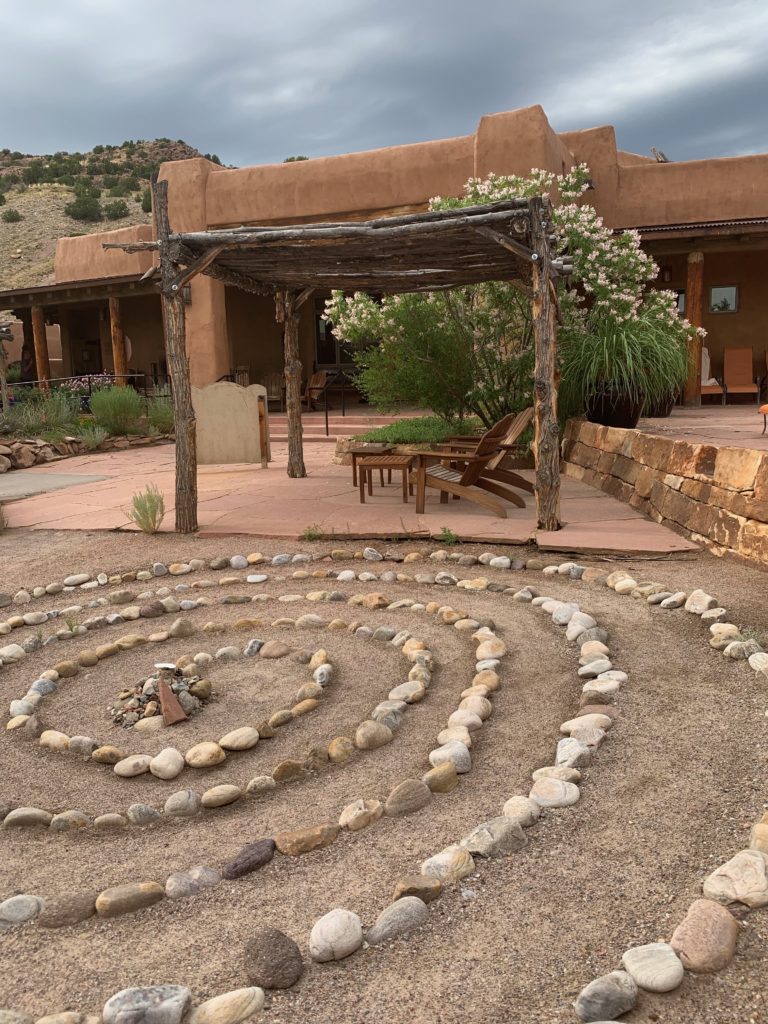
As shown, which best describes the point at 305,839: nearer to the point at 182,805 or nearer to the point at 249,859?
the point at 249,859

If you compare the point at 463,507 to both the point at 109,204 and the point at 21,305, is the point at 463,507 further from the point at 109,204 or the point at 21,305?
the point at 109,204

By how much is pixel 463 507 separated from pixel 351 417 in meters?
6.99

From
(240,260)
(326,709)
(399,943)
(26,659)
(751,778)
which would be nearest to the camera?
(399,943)

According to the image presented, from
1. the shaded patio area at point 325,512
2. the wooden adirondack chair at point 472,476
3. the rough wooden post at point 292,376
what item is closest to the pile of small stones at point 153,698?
the shaded patio area at point 325,512

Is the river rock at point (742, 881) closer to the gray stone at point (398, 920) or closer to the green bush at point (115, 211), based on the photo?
the gray stone at point (398, 920)

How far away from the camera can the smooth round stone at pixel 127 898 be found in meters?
1.84

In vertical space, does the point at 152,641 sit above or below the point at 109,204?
below

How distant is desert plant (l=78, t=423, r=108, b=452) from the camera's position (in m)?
11.9

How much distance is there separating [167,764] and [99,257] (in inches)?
699

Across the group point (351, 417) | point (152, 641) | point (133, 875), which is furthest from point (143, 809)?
point (351, 417)

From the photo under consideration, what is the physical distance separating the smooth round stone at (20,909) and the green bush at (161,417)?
1192 centimetres

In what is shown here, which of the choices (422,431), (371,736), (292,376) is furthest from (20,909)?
(422,431)

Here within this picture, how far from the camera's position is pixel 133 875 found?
6.57 ft

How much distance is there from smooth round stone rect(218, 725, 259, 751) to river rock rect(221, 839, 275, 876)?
2.07ft
